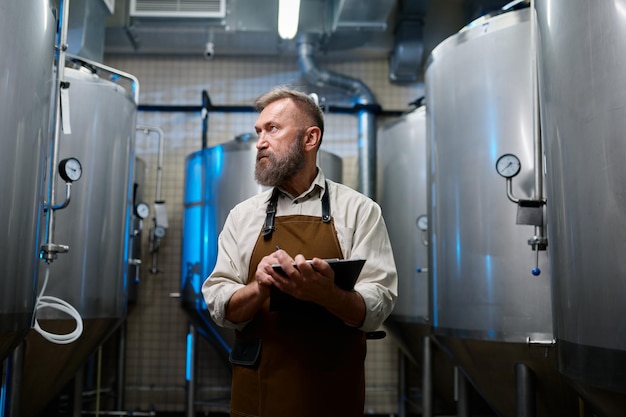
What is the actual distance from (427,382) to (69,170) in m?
2.92

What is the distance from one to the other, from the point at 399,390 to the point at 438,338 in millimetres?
2414

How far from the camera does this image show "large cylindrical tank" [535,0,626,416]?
5.58 feet

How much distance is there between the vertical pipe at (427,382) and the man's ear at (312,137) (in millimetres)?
2917

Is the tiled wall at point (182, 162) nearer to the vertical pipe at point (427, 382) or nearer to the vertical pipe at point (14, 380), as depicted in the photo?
the vertical pipe at point (427, 382)

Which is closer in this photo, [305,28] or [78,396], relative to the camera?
[78,396]

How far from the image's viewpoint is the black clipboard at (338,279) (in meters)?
1.71

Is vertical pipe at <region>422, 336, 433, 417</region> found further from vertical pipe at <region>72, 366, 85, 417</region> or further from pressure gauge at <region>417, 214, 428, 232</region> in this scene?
vertical pipe at <region>72, 366, 85, 417</region>

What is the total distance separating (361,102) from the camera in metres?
6.21

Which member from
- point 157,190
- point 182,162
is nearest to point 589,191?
point 157,190

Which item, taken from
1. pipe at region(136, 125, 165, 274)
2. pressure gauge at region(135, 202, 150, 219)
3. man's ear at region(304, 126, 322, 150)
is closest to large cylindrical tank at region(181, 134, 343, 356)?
pressure gauge at region(135, 202, 150, 219)

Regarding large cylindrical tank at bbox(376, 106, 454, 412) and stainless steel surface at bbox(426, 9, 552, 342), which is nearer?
stainless steel surface at bbox(426, 9, 552, 342)

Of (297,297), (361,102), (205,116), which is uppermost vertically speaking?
(361,102)

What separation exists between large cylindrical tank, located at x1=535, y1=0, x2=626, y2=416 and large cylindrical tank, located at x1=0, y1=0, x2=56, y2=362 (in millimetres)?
1831

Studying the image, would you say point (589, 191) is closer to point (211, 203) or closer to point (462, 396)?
point (462, 396)
